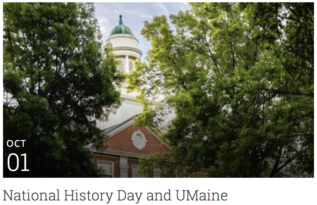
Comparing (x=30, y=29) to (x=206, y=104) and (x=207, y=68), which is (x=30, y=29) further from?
(x=207, y=68)

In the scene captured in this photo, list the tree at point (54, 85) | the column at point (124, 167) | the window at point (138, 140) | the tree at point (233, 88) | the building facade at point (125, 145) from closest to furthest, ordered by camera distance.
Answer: the tree at point (233, 88) < the tree at point (54, 85) < the building facade at point (125, 145) < the column at point (124, 167) < the window at point (138, 140)

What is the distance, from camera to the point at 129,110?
90.1 feet

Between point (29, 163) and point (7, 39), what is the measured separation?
4.67 metres

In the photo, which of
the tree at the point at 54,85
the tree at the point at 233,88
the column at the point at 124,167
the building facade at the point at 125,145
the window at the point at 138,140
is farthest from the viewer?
the window at the point at 138,140

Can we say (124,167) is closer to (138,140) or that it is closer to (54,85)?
(138,140)

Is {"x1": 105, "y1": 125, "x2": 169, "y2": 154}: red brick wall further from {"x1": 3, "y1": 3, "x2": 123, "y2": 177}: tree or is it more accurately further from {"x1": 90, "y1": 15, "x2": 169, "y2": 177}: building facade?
{"x1": 3, "y1": 3, "x2": 123, "y2": 177}: tree

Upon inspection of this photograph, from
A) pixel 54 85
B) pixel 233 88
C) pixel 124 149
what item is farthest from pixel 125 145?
pixel 233 88

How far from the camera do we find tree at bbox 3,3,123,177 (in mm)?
13227

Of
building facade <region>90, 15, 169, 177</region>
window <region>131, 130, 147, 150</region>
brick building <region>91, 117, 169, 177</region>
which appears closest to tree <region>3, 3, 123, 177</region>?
building facade <region>90, 15, 169, 177</region>

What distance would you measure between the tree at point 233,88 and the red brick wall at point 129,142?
471 cm

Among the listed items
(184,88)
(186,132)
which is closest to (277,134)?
(186,132)

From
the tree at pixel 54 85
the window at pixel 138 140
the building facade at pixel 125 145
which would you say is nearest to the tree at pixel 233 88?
the tree at pixel 54 85

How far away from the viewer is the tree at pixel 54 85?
13.2 meters

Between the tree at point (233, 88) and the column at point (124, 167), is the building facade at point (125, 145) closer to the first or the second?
the column at point (124, 167)
